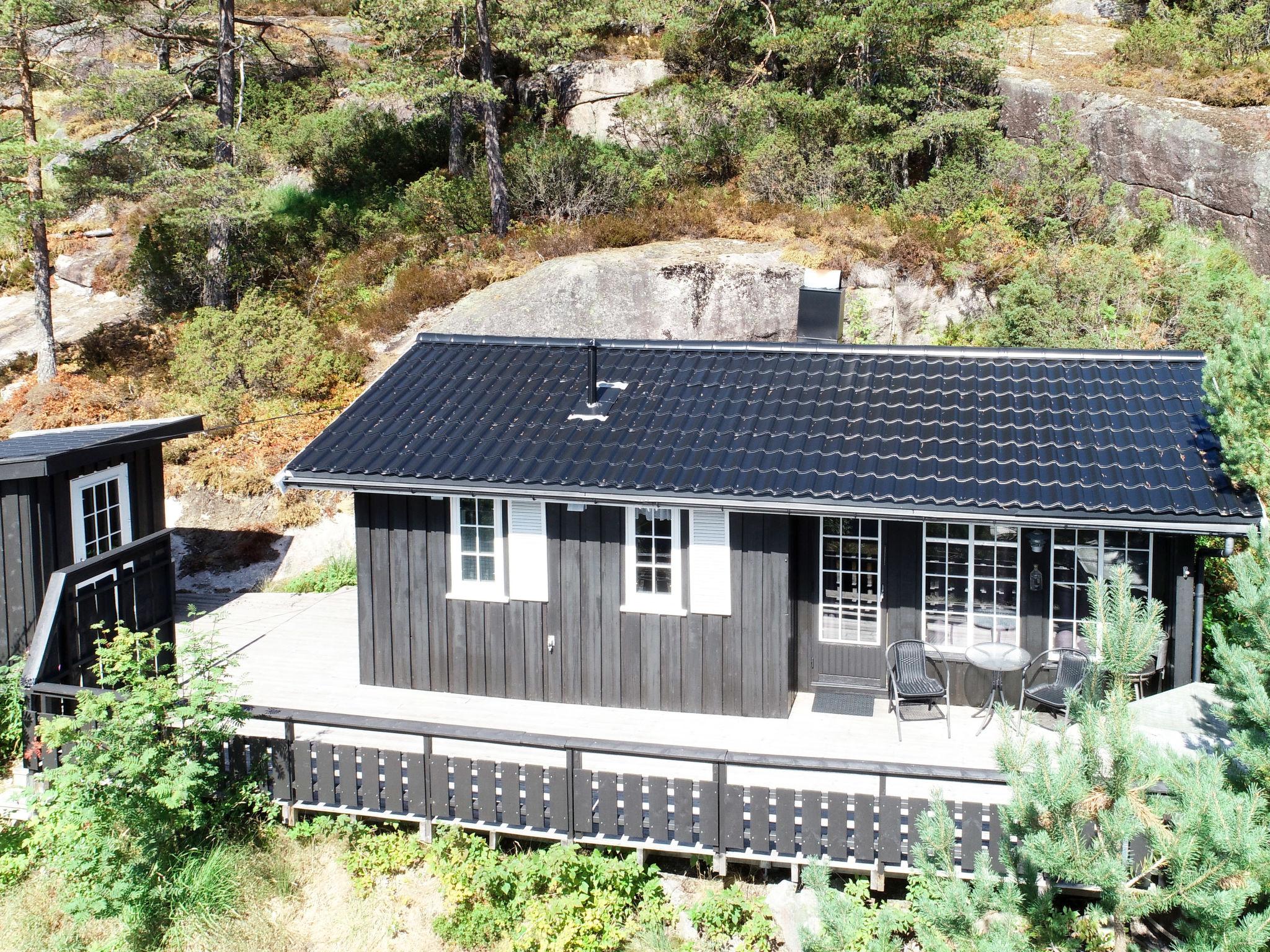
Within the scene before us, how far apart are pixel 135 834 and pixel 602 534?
465 centimetres

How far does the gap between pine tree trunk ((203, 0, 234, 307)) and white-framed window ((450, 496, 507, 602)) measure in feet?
44.9

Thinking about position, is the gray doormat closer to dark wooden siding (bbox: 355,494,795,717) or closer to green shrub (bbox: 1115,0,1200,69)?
dark wooden siding (bbox: 355,494,795,717)

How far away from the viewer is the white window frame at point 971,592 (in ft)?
31.2

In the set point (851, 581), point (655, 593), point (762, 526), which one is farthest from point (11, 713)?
point (851, 581)

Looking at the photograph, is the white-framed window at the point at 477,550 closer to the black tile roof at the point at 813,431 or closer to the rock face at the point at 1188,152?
the black tile roof at the point at 813,431

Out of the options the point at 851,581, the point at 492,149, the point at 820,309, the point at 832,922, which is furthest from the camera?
the point at 492,149

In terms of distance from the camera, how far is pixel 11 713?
974 centimetres

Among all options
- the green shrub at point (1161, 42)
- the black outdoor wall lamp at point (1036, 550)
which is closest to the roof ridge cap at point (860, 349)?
the black outdoor wall lamp at point (1036, 550)

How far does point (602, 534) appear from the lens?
32.5 feet

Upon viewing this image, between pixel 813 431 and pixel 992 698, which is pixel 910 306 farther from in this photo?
pixel 992 698

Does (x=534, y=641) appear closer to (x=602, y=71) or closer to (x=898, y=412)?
(x=898, y=412)

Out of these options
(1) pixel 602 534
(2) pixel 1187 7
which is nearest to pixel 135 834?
(1) pixel 602 534

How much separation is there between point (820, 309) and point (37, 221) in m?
15.3

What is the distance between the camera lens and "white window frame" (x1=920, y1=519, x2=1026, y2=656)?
31.2 feet
